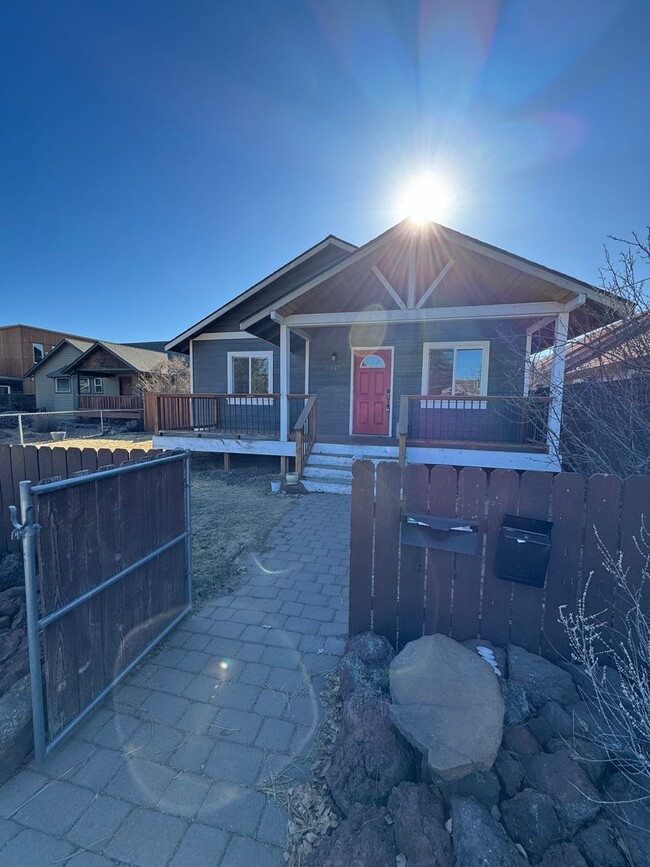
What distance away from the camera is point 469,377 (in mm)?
9484

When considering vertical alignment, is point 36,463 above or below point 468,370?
below

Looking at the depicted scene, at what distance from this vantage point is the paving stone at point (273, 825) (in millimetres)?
1556

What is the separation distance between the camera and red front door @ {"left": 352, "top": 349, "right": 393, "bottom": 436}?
33.0 ft

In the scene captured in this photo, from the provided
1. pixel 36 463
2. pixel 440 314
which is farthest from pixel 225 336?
pixel 36 463

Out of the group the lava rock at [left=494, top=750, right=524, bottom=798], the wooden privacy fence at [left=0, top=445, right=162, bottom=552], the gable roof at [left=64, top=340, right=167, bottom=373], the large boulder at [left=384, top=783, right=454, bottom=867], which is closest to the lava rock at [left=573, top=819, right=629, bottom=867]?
the lava rock at [left=494, top=750, right=524, bottom=798]

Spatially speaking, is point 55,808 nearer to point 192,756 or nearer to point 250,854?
point 192,756

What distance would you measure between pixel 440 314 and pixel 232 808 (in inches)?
298

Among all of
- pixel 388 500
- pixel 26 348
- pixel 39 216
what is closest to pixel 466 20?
pixel 388 500

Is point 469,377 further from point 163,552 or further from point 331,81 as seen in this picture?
point 163,552

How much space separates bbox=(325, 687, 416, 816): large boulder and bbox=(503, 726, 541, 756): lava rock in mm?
483

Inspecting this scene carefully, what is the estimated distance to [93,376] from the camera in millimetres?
27766

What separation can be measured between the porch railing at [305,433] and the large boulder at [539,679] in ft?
19.8

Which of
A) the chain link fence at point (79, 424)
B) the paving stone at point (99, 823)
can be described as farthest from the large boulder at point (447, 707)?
the chain link fence at point (79, 424)

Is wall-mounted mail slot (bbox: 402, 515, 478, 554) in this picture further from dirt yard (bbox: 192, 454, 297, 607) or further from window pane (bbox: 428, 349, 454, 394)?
window pane (bbox: 428, 349, 454, 394)
